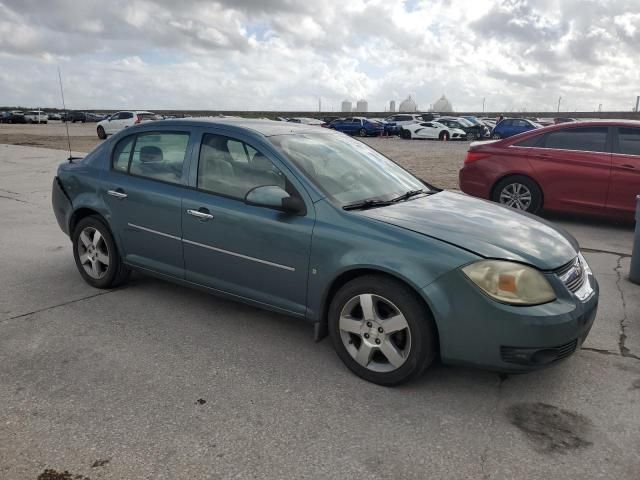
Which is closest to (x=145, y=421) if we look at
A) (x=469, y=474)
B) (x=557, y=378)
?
(x=469, y=474)

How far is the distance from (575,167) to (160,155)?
5.73 meters

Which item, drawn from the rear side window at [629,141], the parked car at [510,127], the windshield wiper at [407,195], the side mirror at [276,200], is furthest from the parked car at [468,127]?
the side mirror at [276,200]

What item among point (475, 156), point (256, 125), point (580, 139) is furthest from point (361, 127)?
point (256, 125)

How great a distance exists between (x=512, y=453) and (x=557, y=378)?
91 centimetres

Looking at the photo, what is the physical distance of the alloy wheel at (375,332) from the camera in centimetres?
315

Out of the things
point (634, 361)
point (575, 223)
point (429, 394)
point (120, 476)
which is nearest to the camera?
point (120, 476)

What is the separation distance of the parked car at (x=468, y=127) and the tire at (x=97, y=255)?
3286 centimetres

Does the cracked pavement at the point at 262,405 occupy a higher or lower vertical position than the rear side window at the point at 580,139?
lower

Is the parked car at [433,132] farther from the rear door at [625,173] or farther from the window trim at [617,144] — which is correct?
the rear door at [625,173]

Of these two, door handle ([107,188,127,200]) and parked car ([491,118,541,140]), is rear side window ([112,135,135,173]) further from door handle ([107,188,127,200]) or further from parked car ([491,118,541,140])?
parked car ([491,118,541,140])

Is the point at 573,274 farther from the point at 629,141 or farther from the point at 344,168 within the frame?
the point at 629,141

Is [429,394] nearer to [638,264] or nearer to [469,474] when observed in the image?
[469,474]

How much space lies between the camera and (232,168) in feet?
12.8

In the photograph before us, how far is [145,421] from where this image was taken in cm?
286
